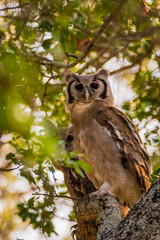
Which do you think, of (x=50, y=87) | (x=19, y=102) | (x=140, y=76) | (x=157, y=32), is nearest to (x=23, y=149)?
(x=19, y=102)

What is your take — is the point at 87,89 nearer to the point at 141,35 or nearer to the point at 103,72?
the point at 103,72

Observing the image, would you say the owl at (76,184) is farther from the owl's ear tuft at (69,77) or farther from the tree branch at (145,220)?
the tree branch at (145,220)

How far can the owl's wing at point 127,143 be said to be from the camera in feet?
12.4

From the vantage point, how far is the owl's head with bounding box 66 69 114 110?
433cm

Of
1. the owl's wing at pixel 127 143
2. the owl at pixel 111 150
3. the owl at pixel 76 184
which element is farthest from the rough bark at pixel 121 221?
the owl at pixel 76 184

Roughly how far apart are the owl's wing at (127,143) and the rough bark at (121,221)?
96 cm

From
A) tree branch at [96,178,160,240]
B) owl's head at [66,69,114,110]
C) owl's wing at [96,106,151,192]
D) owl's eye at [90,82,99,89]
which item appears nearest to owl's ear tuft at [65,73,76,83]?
owl's head at [66,69,114,110]

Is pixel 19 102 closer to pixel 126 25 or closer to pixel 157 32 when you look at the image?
pixel 157 32

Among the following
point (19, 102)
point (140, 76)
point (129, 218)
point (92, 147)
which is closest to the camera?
point (19, 102)

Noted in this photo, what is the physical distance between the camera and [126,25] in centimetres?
358

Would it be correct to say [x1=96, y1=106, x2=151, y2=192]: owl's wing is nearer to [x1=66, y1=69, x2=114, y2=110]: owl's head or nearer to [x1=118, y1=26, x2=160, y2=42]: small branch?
[x1=66, y1=69, x2=114, y2=110]: owl's head

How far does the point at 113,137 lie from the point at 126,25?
125 cm

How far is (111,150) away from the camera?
383 centimetres

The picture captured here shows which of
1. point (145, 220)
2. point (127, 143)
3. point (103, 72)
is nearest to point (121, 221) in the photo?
point (145, 220)
